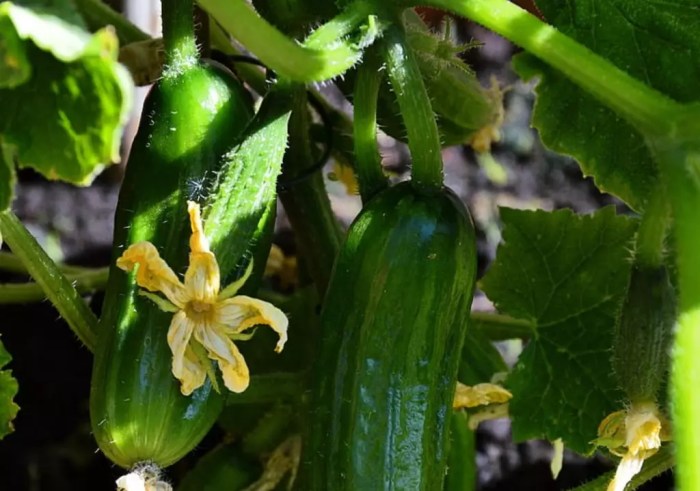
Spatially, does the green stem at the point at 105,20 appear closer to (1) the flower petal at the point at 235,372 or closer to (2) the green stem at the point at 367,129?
(2) the green stem at the point at 367,129

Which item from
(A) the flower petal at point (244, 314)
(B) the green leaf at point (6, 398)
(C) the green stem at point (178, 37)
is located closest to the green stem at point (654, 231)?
(A) the flower petal at point (244, 314)

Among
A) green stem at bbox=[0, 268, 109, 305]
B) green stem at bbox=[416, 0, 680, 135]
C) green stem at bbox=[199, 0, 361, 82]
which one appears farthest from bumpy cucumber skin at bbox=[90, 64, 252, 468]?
green stem at bbox=[0, 268, 109, 305]

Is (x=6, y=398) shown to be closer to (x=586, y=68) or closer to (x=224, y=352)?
(x=224, y=352)

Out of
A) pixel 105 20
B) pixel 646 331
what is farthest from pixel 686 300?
pixel 105 20

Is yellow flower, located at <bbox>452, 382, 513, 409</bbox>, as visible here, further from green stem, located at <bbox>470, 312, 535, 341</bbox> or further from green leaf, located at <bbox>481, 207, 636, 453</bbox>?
green stem, located at <bbox>470, 312, 535, 341</bbox>

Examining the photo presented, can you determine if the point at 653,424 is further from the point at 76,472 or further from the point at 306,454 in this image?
the point at 76,472

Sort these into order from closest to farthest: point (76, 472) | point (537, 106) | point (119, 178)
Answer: point (537, 106)
point (76, 472)
point (119, 178)

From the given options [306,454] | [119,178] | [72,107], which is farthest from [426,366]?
[119,178]
